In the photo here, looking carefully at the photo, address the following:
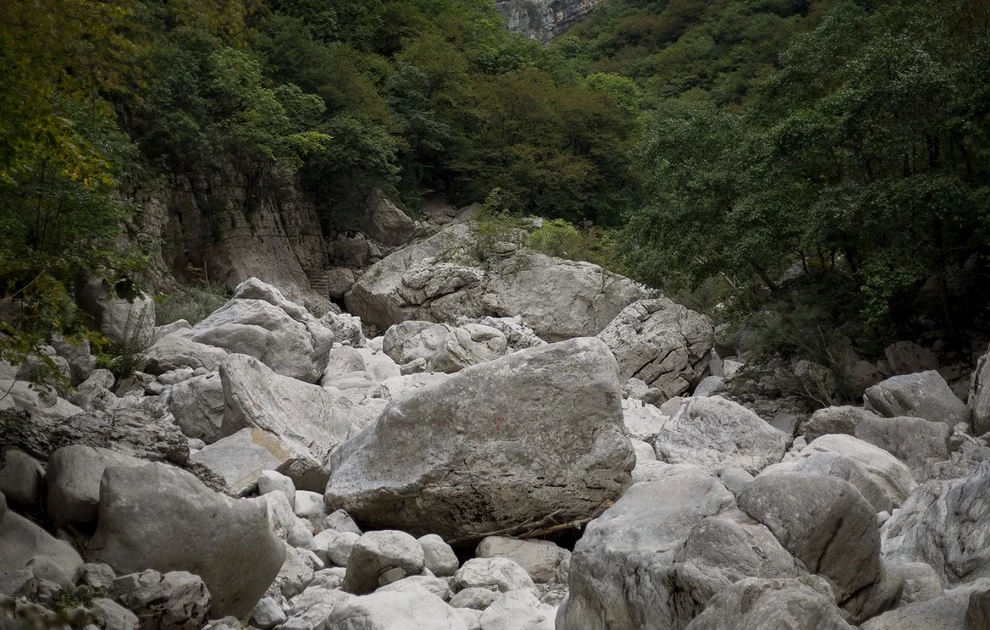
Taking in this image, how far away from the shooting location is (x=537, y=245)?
26.8 meters

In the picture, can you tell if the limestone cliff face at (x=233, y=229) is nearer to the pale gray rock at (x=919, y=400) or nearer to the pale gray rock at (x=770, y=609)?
the pale gray rock at (x=919, y=400)

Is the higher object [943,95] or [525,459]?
[943,95]

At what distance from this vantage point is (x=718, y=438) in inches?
423

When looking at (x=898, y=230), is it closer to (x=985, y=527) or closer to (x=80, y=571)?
(x=985, y=527)

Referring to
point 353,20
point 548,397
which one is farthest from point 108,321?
point 353,20

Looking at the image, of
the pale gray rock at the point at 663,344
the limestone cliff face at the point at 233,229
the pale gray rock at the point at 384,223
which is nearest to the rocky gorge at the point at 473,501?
the pale gray rock at the point at 663,344

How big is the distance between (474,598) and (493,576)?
1.37 ft

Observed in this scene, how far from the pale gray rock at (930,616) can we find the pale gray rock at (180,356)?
10439 millimetres

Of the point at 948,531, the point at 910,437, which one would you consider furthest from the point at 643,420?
the point at 948,531

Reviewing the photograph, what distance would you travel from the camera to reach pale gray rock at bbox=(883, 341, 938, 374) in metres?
14.5

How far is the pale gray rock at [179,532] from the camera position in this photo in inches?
222

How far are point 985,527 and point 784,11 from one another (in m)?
46.9

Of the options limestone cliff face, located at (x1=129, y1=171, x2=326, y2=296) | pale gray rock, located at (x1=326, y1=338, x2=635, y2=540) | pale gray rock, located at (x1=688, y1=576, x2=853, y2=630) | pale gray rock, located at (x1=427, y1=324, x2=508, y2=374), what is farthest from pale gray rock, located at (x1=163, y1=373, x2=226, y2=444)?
limestone cliff face, located at (x1=129, y1=171, x2=326, y2=296)

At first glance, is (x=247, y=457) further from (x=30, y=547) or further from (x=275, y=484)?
(x=30, y=547)
